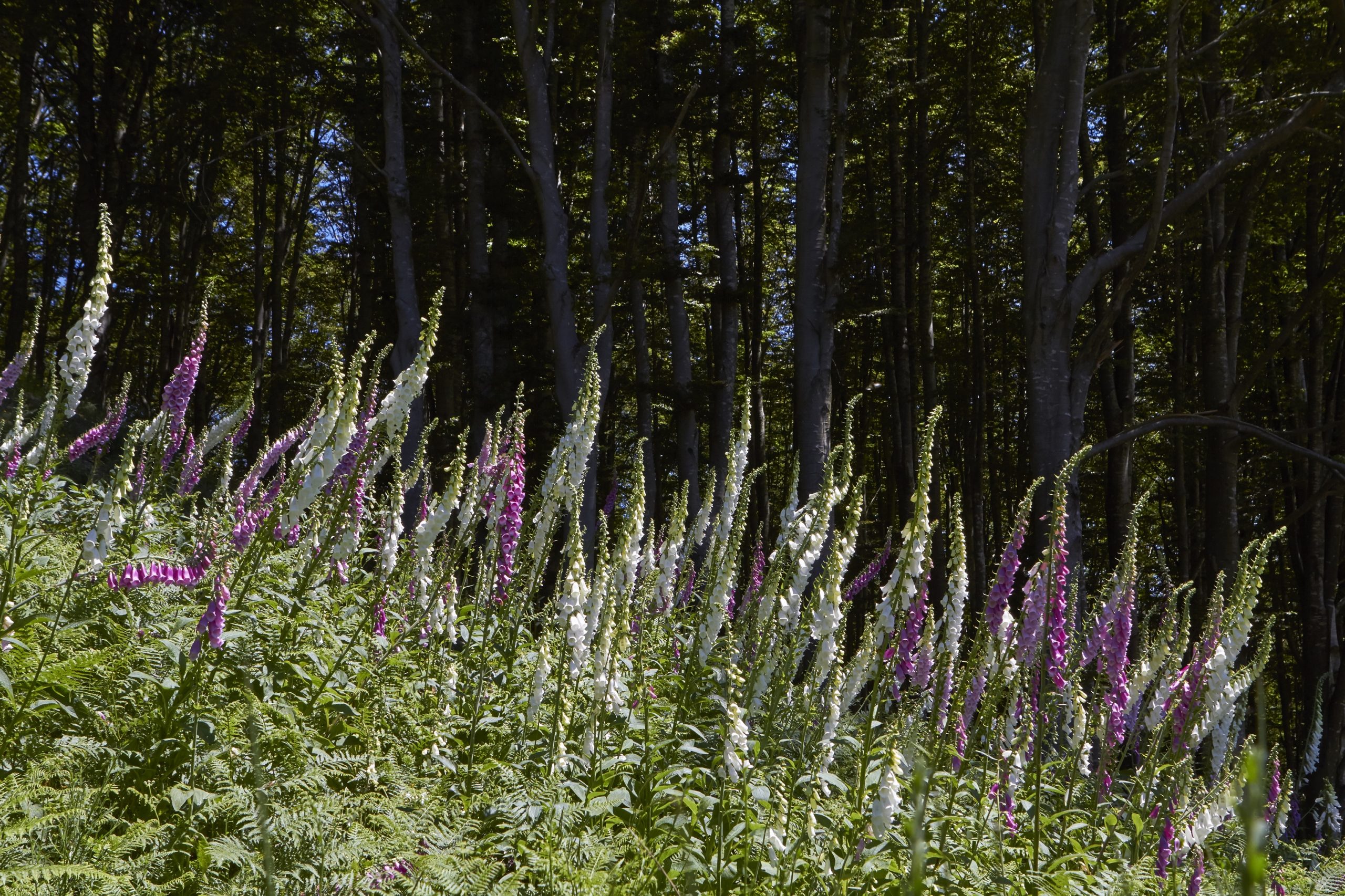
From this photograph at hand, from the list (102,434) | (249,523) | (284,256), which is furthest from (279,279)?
(249,523)

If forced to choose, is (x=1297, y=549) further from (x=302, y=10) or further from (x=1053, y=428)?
(x=302, y=10)

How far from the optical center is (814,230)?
34.5 feet

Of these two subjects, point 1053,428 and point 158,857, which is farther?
point 1053,428

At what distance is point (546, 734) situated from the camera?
4461 mm

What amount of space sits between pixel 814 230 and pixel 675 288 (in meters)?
4.40

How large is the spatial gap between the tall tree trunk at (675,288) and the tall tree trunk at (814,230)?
286 centimetres

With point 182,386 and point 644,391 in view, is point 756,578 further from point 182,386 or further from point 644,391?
point 644,391

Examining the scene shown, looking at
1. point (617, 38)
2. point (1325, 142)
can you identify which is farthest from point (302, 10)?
point (1325, 142)

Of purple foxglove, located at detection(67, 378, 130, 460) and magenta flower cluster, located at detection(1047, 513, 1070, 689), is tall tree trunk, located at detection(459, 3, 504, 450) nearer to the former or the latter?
purple foxglove, located at detection(67, 378, 130, 460)

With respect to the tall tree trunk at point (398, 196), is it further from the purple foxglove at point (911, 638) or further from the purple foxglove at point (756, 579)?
the purple foxglove at point (911, 638)

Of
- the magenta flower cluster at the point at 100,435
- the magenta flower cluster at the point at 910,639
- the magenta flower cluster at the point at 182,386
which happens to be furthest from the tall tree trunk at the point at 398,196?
the magenta flower cluster at the point at 910,639

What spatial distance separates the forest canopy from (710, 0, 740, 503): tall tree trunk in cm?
9

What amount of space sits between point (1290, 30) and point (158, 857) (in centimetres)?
1412

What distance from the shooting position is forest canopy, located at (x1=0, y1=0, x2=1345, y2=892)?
5051 mm
